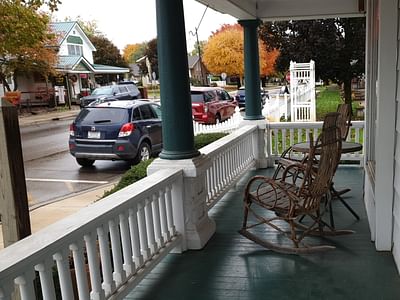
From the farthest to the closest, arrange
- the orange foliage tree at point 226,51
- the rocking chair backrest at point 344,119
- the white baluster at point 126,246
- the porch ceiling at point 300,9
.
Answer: the orange foliage tree at point 226,51
the porch ceiling at point 300,9
the rocking chair backrest at point 344,119
the white baluster at point 126,246

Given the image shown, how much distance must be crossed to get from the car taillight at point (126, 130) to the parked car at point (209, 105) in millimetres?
4972

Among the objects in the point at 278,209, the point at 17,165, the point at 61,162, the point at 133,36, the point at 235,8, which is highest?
the point at 133,36

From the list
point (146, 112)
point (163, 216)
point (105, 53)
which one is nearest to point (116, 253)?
point (163, 216)

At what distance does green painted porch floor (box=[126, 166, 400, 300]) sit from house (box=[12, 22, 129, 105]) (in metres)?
21.2

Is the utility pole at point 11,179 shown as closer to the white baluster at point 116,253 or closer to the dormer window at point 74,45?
the white baluster at point 116,253

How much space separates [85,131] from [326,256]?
5.85 metres

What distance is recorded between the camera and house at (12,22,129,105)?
25.1 m

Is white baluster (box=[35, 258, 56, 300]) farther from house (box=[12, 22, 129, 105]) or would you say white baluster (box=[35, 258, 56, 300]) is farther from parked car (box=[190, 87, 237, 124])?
house (box=[12, 22, 129, 105])

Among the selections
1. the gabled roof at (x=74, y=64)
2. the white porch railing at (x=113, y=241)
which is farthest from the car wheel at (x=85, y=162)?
the gabled roof at (x=74, y=64)

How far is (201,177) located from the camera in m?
3.60

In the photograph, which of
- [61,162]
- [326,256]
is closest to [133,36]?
[61,162]

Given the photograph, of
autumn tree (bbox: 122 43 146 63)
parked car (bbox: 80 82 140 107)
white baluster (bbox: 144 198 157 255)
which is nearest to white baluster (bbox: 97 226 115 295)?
white baluster (bbox: 144 198 157 255)

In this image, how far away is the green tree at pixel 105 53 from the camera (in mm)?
37469

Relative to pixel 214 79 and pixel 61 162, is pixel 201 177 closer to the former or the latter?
pixel 61 162
